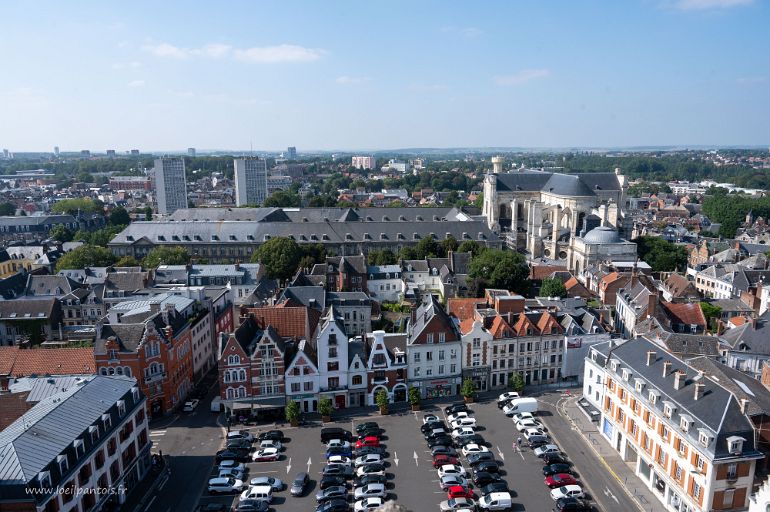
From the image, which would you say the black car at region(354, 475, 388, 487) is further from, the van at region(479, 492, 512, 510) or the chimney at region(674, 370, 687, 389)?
the chimney at region(674, 370, 687, 389)

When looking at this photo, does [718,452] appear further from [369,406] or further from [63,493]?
[63,493]

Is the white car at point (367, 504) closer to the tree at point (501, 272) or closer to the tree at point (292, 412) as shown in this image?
the tree at point (292, 412)

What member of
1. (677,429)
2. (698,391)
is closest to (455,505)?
(677,429)

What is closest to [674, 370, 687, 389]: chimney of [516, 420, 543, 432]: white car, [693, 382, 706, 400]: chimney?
[693, 382, 706, 400]: chimney

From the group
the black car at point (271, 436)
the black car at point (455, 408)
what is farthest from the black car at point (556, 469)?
the black car at point (271, 436)

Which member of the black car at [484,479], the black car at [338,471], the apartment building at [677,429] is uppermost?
the apartment building at [677,429]

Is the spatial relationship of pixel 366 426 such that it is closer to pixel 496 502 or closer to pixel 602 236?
pixel 496 502
